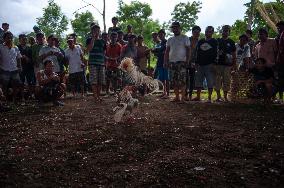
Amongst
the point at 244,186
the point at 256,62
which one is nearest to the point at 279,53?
the point at 256,62

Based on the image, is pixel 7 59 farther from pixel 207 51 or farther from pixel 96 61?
pixel 207 51

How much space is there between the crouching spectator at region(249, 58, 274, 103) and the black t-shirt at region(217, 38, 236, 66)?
868 millimetres

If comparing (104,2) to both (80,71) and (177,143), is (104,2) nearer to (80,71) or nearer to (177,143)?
(80,71)

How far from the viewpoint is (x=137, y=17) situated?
49062 mm

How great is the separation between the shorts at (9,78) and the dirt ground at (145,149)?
1834mm

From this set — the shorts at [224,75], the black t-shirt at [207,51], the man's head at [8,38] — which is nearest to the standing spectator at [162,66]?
the black t-shirt at [207,51]

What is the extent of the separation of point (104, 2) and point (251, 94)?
54.1 ft

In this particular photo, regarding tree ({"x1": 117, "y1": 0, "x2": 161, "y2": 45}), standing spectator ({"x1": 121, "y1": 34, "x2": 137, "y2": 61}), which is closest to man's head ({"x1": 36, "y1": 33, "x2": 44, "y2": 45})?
standing spectator ({"x1": 121, "y1": 34, "x2": 137, "y2": 61})

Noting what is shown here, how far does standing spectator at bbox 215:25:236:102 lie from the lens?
10234 millimetres

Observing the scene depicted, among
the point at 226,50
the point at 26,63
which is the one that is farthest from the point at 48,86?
the point at 226,50

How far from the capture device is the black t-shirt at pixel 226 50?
33.5 feet

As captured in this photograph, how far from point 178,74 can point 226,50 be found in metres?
1.56

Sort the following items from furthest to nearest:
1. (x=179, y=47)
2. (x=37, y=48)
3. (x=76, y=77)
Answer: (x=76, y=77), (x=37, y=48), (x=179, y=47)

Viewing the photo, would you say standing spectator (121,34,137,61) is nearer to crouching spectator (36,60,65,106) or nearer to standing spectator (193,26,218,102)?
standing spectator (193,26,218,102)
